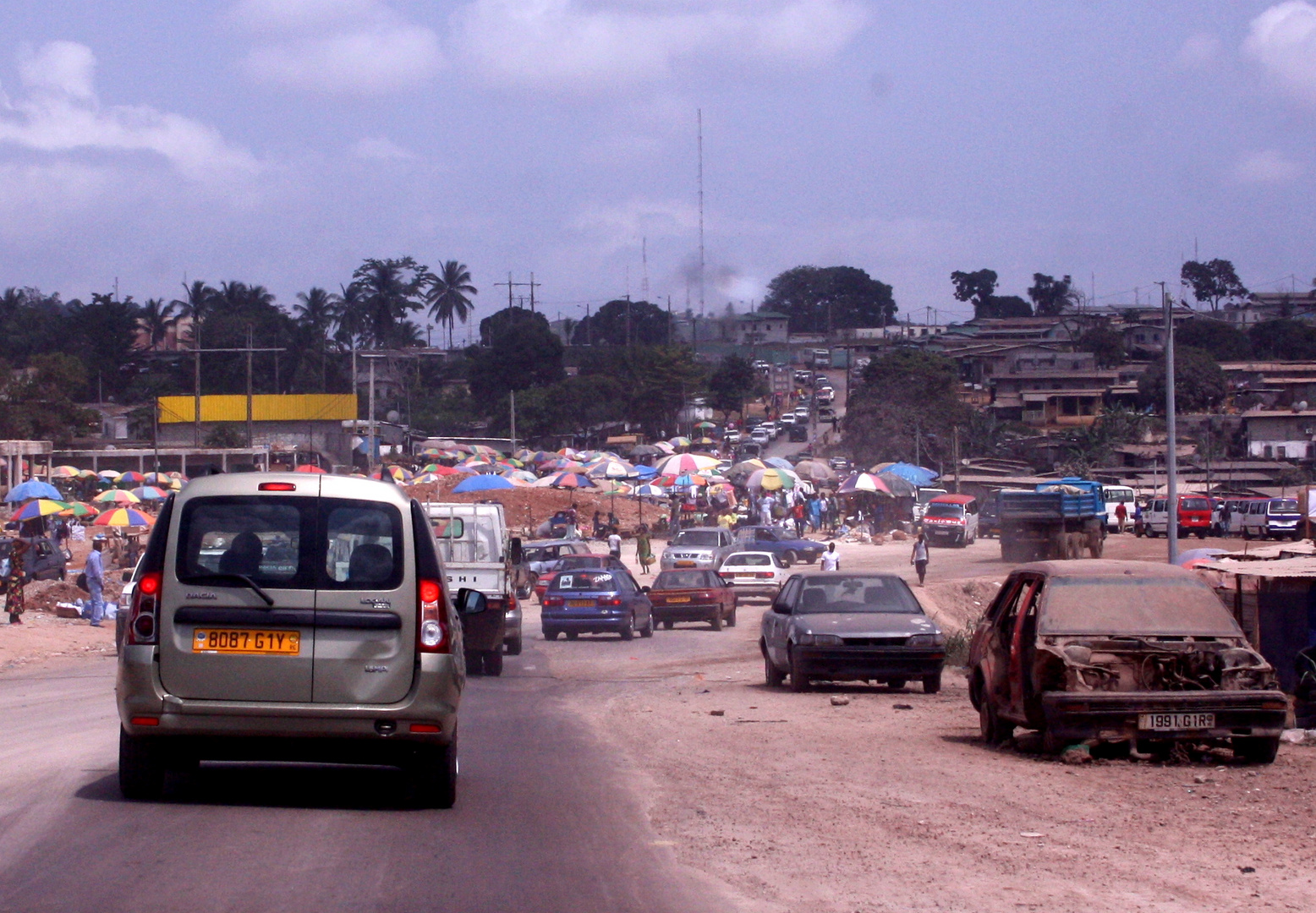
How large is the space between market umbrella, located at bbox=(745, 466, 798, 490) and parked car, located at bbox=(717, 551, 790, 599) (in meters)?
17.1

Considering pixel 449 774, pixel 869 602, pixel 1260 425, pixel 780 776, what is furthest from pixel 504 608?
pixel 1260 425

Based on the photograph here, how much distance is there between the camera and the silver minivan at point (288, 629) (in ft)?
24.4

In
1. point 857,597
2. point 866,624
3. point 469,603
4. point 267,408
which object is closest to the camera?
point 469,603

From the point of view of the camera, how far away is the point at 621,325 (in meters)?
163

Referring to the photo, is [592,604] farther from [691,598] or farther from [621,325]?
[621,325]

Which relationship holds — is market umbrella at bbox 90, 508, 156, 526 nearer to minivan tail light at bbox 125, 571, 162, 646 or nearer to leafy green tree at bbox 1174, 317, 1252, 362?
minivan tail light at bbox 125, 571, 162, 646

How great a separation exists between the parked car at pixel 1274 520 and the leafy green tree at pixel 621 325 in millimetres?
108421

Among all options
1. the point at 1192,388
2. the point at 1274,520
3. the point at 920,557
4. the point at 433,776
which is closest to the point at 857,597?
the point at 433,776

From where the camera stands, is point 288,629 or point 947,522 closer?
point 288,629

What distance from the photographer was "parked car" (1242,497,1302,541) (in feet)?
158

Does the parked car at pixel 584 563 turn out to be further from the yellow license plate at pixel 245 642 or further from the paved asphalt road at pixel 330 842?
the yellow license plate at pixel 245 642

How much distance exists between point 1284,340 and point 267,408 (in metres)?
81.5

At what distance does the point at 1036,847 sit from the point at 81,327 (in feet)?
386

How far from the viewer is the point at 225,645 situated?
7.47 metres
